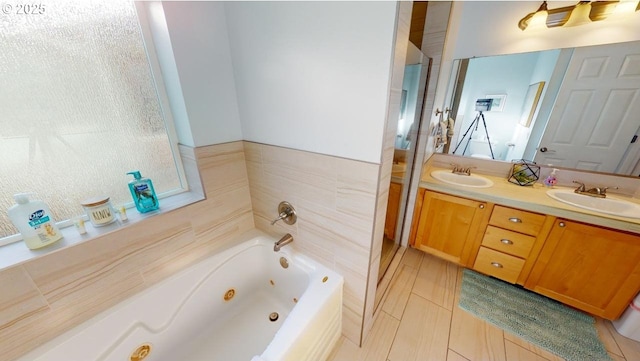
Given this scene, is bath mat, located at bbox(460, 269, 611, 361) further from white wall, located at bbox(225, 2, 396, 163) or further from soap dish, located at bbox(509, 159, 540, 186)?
white wall, located at bbox(225, 2, 396, 163)

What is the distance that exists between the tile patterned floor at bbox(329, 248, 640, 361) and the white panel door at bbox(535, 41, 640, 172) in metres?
1.14

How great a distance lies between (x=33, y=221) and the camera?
0.73 meters

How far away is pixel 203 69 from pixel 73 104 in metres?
0.54

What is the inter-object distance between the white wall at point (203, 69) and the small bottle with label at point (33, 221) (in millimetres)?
576

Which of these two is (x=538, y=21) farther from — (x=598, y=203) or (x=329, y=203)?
(x=329, y=203)

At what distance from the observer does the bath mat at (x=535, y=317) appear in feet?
3.82

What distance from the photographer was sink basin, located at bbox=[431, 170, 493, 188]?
1.65 m

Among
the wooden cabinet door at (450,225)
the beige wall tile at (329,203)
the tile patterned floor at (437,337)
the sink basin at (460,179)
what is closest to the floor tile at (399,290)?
the tile patterned floor at (437,337)

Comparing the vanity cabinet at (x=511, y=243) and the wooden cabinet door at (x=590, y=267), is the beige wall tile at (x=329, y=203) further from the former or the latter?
the wooden cabinet door at (x=590, y=267)

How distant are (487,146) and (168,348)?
8.62 feet

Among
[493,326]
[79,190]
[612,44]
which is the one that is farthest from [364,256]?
[612,44]

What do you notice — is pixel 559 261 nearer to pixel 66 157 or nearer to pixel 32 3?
pixel 66 157

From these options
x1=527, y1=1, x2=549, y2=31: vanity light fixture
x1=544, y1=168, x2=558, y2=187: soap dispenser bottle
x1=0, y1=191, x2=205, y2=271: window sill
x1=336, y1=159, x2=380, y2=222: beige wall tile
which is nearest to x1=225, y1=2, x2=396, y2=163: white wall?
x1=336, y1=159, x2=380, y2=222: beige wall tile

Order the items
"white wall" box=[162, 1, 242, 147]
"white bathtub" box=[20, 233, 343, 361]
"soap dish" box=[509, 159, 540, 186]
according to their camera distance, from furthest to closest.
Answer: "soap dish" box=[509, 159, 540, 186] → "white wall" box=[162, 1, 242, 147] → "white bathtub" box=[20, 233, 343, 361]
